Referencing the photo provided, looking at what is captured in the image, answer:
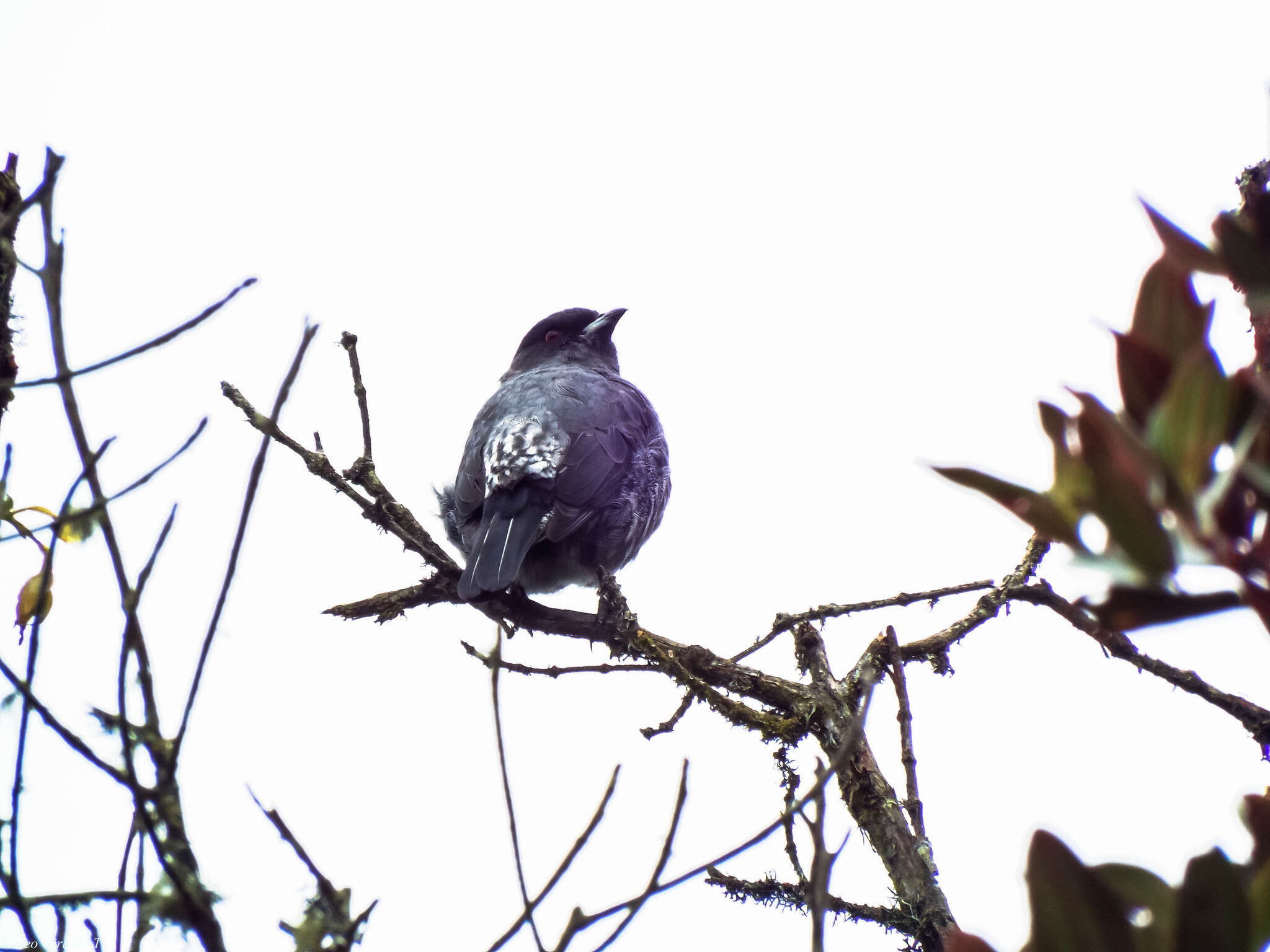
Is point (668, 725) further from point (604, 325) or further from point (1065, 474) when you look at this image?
point (604, 325)

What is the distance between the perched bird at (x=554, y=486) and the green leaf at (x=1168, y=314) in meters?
3.47

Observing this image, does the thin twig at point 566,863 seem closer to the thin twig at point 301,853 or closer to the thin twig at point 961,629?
the thin twig at point 301,853

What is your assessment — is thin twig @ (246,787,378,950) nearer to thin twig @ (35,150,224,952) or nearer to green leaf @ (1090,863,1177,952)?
thin twig @ (35,150,224,952)

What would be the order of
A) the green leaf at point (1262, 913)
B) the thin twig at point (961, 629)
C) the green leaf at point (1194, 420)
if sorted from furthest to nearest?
the thin twig at point (961, 629), the green leaf at point (1262, 913), the green leaf at point (1194, 420)

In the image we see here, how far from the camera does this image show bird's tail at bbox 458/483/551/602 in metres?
4.25

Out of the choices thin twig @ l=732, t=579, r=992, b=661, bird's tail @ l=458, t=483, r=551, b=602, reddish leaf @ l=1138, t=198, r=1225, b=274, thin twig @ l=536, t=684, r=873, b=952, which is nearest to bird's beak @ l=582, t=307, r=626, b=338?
bird's tail @ l=458, t=483, r=551, b=602

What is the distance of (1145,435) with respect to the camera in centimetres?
77

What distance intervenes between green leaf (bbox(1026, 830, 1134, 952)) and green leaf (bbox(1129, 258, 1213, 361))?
385 mm

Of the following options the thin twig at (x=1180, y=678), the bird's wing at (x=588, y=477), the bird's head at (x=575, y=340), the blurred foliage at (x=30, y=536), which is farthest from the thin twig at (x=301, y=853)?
the bird's head at (x=575, y=340)

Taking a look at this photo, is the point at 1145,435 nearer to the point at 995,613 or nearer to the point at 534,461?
the point at 995,613

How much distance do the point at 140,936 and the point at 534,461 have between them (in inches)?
149

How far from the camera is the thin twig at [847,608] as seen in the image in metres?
2.77

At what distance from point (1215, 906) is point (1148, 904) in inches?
5.0

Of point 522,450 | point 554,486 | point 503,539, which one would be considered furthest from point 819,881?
point 522,450
